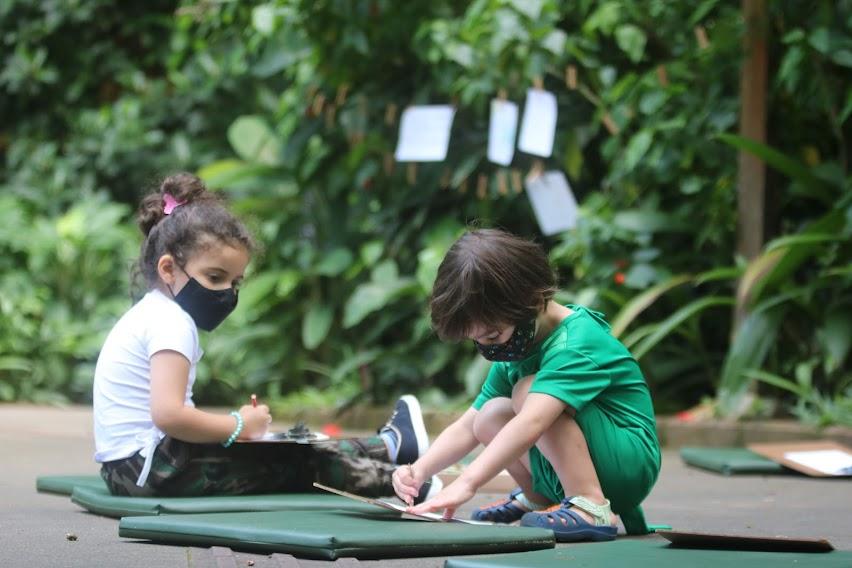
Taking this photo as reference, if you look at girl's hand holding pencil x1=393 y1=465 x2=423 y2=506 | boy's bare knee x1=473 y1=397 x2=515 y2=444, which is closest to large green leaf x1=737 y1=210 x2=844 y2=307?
boy's bare knee x1=473 y1=397 x2=515 y2=444

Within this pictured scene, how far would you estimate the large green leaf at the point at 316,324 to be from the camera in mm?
7473

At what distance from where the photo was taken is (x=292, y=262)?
7867 mm

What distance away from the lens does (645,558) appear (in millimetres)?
2609

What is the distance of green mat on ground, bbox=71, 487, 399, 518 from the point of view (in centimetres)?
327

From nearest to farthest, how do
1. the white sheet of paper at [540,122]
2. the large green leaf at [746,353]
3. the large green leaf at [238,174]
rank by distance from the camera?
the large green leaf at [746,353]
the white sheet of paper at [540,122]
the large green leaf at [238,174]

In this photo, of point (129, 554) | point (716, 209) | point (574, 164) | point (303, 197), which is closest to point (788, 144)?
point (716, 209)

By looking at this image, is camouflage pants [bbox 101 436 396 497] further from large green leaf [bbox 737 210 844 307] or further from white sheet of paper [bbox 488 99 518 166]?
white sheet of paper [bbox 488 99 518 166]

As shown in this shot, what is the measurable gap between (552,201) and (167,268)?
11.7 feet

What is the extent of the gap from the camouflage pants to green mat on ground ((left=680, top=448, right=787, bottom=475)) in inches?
62.4

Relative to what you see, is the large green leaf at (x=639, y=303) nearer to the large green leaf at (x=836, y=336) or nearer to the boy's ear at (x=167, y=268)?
the large green leaf at (x=836, y=336)

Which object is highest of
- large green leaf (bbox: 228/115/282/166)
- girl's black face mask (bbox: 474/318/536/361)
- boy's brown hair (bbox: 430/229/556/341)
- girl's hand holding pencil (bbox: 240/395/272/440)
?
large green leaf (bbox: 228/115/282/166)

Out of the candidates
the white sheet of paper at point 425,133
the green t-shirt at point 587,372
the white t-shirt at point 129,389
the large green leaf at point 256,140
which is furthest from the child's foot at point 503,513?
the large green leaf at point 256,140

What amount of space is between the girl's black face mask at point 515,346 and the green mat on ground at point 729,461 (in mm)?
2142

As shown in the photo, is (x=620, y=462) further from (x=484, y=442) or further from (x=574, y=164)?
(x=574, y=164)
